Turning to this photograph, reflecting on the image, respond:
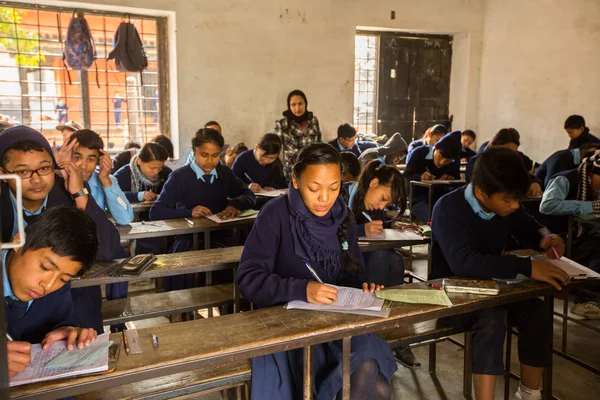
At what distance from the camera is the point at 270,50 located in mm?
7125

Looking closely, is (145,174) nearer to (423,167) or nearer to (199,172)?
(199,172)

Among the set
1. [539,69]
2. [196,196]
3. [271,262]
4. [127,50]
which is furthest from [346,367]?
[539,69]

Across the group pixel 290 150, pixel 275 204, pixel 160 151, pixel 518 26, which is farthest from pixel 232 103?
pixel 275 204

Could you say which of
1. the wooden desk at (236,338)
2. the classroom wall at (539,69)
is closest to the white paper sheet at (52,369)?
the wooden desk at (236,338)

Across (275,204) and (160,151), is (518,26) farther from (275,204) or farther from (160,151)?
(275,204)

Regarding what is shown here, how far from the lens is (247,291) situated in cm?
176

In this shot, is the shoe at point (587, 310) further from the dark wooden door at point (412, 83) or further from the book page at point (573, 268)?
the dark wooden door at point (412, 83)

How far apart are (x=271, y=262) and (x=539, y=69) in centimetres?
671

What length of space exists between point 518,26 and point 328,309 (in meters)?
7.29

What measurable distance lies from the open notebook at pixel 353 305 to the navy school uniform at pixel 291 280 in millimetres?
36

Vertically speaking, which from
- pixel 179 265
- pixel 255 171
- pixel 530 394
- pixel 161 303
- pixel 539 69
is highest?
pixel 539 69

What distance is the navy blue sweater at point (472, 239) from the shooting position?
2.02m

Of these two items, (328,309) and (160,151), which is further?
(160,151)

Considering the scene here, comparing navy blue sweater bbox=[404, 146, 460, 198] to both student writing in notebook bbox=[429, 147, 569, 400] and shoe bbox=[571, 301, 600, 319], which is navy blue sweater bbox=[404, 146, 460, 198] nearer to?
shoe bbox=[571, 301, 600, 319]
